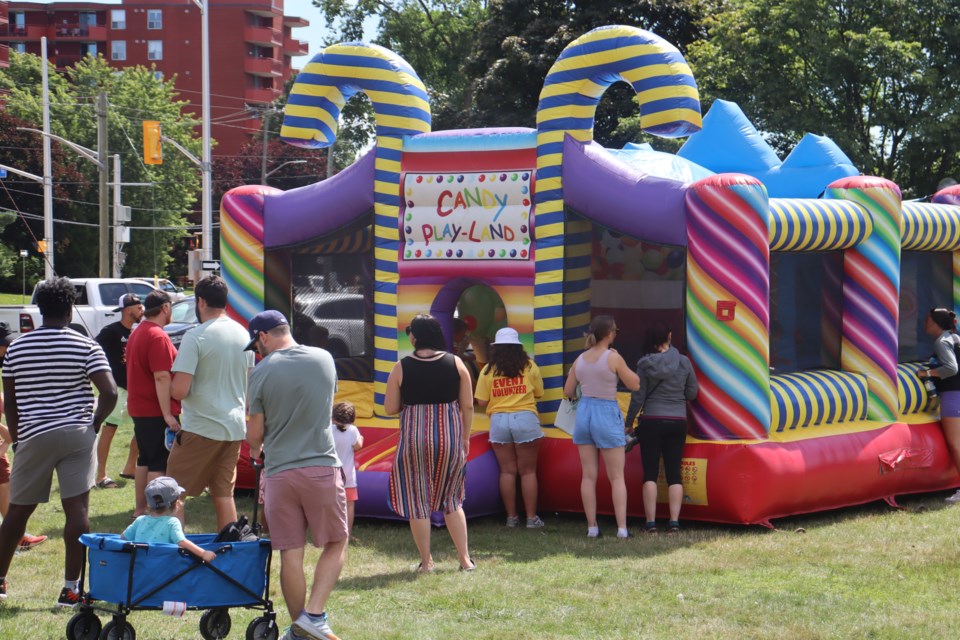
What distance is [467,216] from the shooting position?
994cm

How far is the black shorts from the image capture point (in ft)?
27.1

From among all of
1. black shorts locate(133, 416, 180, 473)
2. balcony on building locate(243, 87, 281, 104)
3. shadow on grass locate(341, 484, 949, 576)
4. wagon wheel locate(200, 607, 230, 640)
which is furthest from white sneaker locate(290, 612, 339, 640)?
balcony on building locate(243, 87, 281, 104)

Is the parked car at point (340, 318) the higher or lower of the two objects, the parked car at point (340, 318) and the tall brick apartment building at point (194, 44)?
the lower

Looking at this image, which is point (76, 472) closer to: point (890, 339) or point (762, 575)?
point (762, 575)

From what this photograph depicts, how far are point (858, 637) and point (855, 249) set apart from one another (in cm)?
478

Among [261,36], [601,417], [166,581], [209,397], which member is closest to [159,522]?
[166,581]

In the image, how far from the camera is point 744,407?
29.3 feet

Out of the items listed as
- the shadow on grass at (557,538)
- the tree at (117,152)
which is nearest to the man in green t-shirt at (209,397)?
the shadow on grass at (557,538)

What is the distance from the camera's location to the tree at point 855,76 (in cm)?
2322

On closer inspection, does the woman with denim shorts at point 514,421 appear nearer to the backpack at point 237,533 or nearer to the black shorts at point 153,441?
the black shorts at point 153,441

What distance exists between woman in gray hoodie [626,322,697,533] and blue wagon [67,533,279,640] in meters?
3.71

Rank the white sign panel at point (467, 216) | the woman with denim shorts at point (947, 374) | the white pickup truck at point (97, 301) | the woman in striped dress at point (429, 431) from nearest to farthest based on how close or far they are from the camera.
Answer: the woman in striped dress at point (429, 431), the white sign panel at point (467, 216), the woman with denim shorts at point (947, 374), the white pickup truck at point (97, 301)

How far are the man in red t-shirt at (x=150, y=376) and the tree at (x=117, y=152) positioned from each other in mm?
40119

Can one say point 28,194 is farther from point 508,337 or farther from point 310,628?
point 310,628
